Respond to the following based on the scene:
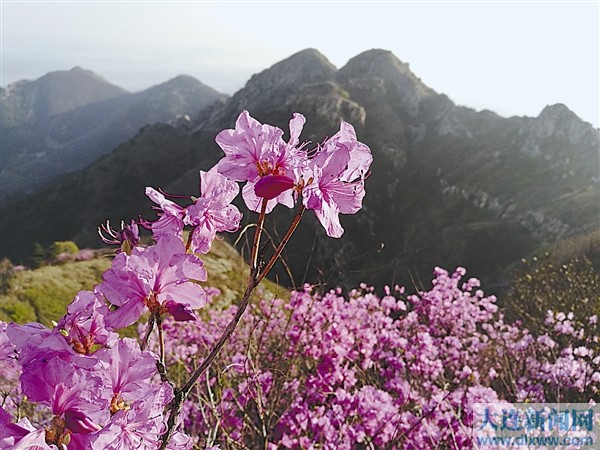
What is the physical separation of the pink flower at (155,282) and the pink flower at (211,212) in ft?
0.49

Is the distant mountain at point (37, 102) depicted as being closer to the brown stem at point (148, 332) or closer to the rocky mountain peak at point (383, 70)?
the rocky mountain peak at point (383, 70)

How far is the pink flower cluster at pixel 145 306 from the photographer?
0.85 meters

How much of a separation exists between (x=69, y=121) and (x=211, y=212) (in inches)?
8163

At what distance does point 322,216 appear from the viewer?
1099 mm

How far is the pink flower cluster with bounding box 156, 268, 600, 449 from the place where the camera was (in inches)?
128

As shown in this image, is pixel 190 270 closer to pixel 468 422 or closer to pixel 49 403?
pixel 49 403

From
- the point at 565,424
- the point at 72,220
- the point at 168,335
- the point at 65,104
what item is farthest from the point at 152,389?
the point at 65,104

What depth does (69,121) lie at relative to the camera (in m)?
183

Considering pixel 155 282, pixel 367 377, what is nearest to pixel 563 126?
pixel 367 377

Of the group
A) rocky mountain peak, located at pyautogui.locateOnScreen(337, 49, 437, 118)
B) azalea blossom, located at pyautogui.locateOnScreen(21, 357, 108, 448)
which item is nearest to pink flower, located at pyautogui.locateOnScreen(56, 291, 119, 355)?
azalea blossom, located at pyautogui.locateOnScreen(21, 357, 108, 448)

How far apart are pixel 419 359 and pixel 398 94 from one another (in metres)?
74.6

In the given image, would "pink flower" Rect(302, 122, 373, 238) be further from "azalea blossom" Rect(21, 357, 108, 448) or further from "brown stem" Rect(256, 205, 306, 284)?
"azalea blossom" Rect(21, 357, 108, 448)

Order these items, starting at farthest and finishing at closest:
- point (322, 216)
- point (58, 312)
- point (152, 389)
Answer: point (58, 312), point (322, 216), point (152, 389)

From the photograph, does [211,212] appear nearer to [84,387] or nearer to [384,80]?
[84,387]
